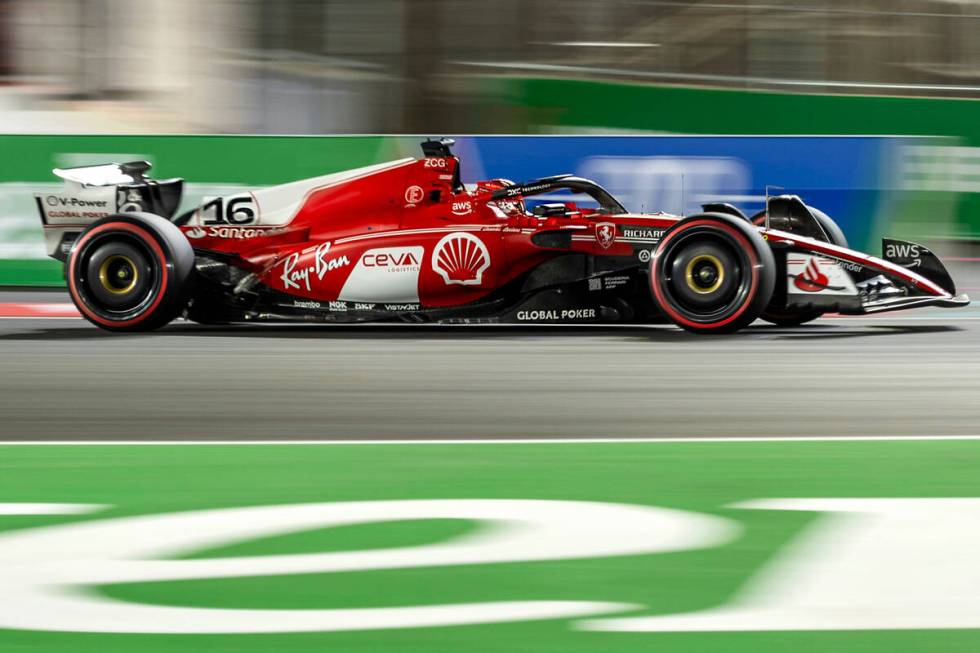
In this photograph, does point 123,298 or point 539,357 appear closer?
point 539,357

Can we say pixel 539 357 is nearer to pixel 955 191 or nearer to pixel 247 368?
pixel 247 368

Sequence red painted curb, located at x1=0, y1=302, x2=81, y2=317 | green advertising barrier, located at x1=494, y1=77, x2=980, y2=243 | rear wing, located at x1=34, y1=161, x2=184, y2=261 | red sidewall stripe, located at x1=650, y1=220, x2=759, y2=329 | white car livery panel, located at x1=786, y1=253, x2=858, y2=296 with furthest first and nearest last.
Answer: green advertising barrier, located at x1=494, y1=77, x2=980, y2=243, red painted curb, located at x1=0, y1=302, x2=81, y2=317, rear wing, located at x1=34, y1=161, x2=184, y2=261, white car livery panel, located at x1=786, y1=253, x2=858, y2=296, red sidewall stripe, located at x1=650, y1=220, x2=759, y2=329

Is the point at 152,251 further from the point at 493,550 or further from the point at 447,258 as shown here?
the point at 493,550

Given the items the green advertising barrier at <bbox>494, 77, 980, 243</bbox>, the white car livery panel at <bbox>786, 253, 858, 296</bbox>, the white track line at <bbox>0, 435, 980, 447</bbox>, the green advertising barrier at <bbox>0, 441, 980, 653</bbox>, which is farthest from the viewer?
the green advertising barrier at <bbox>494, 77, 980, 243</bbox>

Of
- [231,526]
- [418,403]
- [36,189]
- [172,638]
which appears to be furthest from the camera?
[36,189]

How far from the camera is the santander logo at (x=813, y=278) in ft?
28.9

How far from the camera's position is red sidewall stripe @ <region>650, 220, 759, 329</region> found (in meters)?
8.65

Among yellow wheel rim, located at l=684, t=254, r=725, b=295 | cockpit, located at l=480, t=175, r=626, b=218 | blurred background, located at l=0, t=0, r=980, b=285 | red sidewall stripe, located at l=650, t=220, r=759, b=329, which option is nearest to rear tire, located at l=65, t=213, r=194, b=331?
cockpit, located at l=480, t=175, r=626, b=218

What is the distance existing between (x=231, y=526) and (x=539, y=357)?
419 centimetres

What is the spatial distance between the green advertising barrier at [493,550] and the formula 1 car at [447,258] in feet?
12.3

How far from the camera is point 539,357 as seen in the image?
801 centimetres

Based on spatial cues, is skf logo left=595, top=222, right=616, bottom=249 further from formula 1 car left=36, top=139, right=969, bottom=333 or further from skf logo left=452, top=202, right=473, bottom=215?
skf logo left=452, top=202, right=473, bottom=215

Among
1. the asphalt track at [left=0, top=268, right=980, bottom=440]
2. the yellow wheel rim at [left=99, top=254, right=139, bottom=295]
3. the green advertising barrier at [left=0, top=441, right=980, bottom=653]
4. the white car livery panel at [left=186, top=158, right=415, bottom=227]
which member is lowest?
the asphalt track at [left=0, top=268, right=980, bottom=440]

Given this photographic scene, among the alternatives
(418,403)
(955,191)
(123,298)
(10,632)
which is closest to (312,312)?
(123,298)
